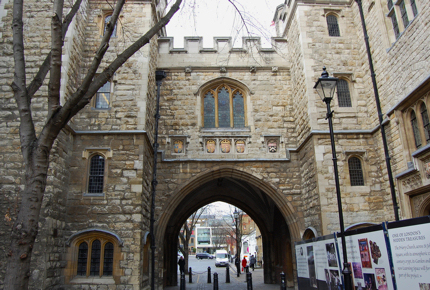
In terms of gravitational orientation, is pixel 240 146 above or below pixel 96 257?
above

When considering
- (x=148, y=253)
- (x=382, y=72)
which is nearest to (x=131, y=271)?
(x=148, y=253)

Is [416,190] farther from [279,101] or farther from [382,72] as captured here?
[279,101]

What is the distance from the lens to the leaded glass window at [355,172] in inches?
405

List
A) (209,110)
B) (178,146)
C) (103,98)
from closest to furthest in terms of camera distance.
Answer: (103,98), (178,146), (209,110)

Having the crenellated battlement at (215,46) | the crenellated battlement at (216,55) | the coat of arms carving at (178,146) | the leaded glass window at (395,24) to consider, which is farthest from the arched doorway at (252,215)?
the leaded glass window at (395,24)

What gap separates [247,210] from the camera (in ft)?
54.7

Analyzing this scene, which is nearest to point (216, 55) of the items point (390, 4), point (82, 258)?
point (390, 4)

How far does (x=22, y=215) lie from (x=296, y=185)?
871 cm

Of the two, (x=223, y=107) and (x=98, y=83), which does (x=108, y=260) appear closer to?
(x=98, y=83)

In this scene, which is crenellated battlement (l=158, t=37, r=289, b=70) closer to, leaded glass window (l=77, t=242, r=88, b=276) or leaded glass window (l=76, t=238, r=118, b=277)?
→ leaded glass window (l=76, t=238, r=118, b=277)

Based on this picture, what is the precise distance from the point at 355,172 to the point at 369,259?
18.4 ft

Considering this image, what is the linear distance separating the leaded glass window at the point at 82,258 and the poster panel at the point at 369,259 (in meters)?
6.64

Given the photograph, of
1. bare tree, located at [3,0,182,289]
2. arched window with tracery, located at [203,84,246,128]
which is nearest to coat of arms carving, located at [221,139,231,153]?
arched window with tracery, located at [203,84,246,128]

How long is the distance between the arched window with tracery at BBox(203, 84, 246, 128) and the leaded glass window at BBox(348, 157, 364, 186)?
3959 mm
